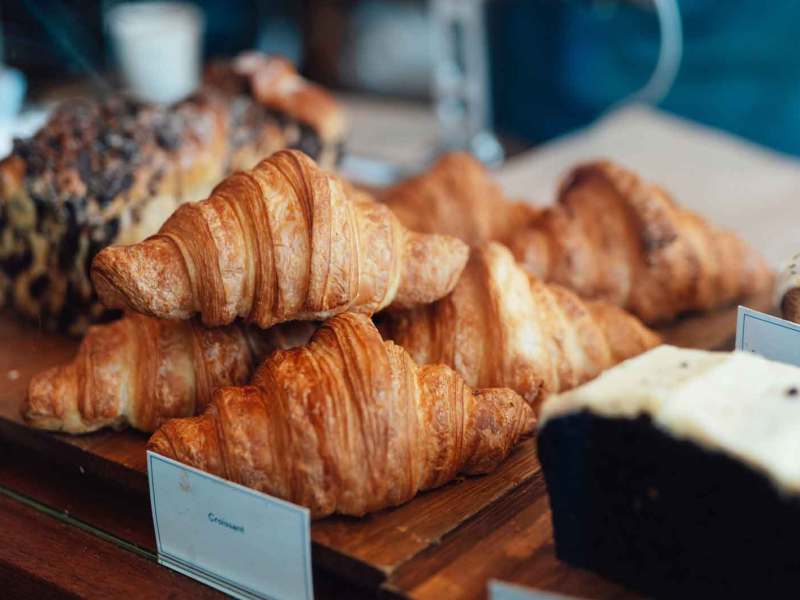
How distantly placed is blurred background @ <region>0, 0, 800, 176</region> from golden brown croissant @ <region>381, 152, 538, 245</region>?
2.78 feet

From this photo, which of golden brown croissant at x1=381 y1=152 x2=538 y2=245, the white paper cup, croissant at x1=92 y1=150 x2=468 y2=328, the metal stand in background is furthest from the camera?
the metal stand in background

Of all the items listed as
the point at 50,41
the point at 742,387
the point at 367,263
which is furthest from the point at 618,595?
the point at 50,41

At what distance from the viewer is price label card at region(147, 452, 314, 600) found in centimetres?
97

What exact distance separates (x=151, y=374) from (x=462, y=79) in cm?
183

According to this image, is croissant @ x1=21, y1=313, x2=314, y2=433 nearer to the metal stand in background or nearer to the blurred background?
the blurred background

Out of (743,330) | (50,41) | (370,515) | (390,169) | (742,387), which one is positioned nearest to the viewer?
(742,387)

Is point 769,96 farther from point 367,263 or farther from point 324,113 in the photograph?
point 367,263

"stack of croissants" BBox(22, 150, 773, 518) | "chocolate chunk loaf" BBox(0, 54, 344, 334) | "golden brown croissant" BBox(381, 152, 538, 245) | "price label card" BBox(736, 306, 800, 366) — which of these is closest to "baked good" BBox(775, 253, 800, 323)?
"price label card" BBox(736, 306, 800, 366)

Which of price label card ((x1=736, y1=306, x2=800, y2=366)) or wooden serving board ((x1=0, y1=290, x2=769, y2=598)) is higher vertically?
price label card ((x1=736, y1=306, x2=800, y2=366))

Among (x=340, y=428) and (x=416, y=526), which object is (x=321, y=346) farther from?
(x=416, y=526)

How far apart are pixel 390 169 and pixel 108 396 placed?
1486 millimetres

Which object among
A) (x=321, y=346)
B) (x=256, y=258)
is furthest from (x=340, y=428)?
(x=256, y=258)

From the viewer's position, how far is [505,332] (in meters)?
1.19

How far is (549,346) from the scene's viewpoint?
4.05 ft
